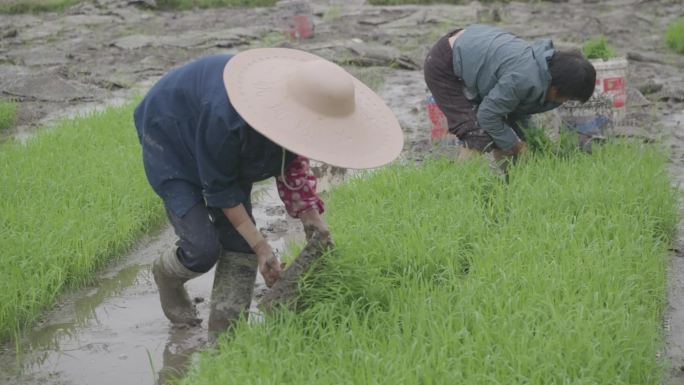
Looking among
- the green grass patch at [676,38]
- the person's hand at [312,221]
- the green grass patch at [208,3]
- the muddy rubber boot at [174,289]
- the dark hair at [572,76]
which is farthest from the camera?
the green grass patch at [208,3]

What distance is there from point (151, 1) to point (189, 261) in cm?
1365

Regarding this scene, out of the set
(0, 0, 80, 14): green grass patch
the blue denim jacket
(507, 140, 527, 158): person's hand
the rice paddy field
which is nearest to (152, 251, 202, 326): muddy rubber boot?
the blue denim jacket

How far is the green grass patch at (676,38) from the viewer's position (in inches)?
410

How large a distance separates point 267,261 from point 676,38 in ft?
27.7

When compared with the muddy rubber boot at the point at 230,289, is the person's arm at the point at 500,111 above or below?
above

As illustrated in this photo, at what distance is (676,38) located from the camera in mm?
10539

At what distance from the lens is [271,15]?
15.1 meters

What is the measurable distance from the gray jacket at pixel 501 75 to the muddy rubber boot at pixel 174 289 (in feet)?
6.37

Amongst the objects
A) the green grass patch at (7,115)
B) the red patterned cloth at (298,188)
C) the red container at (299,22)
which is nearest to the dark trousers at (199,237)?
the red patterned cloth at (298,188)

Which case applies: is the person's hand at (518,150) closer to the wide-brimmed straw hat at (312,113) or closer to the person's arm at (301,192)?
the person's arm at (301,192)

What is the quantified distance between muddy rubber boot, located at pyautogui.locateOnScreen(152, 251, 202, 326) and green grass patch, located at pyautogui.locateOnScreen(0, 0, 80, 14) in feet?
44.1

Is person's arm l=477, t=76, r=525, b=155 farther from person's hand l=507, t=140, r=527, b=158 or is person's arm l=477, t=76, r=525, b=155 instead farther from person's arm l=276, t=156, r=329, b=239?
person's arm l=276, t=156, r=329, b=239

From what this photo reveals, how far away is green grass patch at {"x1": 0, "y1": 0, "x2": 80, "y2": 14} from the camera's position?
16.1 m

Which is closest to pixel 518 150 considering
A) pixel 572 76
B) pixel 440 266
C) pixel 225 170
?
pixel 572 76
